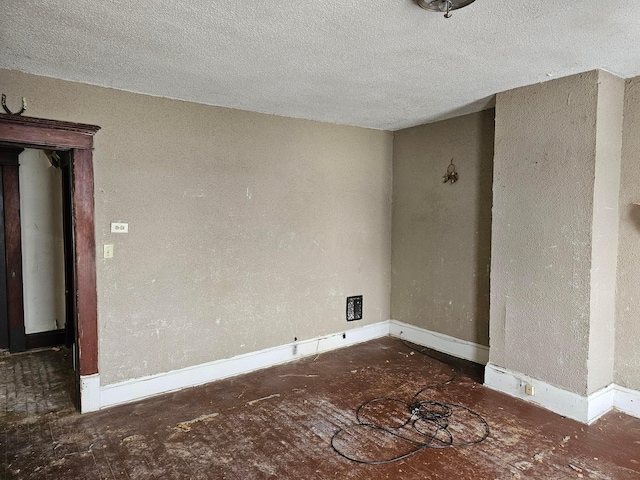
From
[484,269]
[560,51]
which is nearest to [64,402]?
[484,269]

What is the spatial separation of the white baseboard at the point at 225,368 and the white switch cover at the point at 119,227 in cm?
117

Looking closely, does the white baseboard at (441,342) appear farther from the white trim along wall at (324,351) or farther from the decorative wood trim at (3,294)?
the decorative wood trim at (3,294)

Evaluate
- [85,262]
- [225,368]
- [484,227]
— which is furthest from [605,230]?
[85,262]

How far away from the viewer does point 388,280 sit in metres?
5.03

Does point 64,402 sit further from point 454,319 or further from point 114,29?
point 454,319

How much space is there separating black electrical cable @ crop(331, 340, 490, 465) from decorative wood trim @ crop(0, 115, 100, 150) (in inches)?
107

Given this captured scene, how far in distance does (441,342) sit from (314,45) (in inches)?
129

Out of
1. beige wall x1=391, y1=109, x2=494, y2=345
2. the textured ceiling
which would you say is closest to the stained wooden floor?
beige wall x1=391, y1=109, x2=494, y2=345

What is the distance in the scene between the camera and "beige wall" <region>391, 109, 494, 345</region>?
403cm

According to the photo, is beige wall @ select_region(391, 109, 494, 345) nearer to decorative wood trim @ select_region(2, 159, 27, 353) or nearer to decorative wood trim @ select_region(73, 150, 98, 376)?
decorative wood trim @ select_region(73, 150, 98, 376)

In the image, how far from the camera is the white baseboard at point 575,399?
298cm

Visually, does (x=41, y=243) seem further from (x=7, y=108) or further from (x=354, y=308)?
(x=354, y=308)

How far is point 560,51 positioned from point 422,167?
2.17m

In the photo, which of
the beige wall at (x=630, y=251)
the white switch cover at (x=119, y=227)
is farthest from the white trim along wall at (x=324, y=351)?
the white switch cover at (x=119, y=227)
